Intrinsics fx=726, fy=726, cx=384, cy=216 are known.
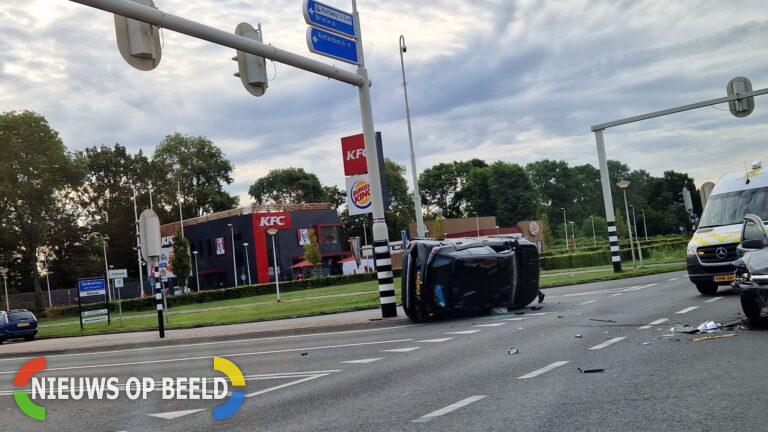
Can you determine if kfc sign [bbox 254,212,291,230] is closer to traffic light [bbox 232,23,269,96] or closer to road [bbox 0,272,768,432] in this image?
road [bbox 0,272,768,432]

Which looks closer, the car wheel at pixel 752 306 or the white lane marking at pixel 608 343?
the white lane marking at pixel 608 343

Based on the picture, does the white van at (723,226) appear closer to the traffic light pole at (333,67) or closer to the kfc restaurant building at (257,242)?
the traffic light pole at (333,67)

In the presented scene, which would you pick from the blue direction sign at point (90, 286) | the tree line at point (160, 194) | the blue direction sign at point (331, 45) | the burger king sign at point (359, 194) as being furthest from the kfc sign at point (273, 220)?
the blue direction sign at point (331, 45)

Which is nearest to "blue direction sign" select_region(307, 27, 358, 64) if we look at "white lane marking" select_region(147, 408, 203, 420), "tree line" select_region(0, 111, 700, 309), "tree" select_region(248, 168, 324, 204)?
"white lane marking" select_region(147, 408, 203, 420)

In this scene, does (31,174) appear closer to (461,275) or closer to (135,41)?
(461,275)

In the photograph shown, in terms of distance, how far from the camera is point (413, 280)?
1505cm

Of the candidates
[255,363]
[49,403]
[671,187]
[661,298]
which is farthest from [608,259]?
[671,187]

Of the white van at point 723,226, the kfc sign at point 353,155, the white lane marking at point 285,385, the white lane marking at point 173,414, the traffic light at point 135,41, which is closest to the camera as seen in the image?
the white lane marking at point 173,414

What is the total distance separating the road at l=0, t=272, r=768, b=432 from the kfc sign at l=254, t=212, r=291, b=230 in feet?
184

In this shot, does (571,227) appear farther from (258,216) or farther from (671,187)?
(258,216)

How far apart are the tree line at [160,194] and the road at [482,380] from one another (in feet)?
144

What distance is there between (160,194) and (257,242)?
76.5ft

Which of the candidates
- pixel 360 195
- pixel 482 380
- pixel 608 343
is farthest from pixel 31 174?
pixel 482 380

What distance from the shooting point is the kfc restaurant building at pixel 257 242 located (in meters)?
70.1
